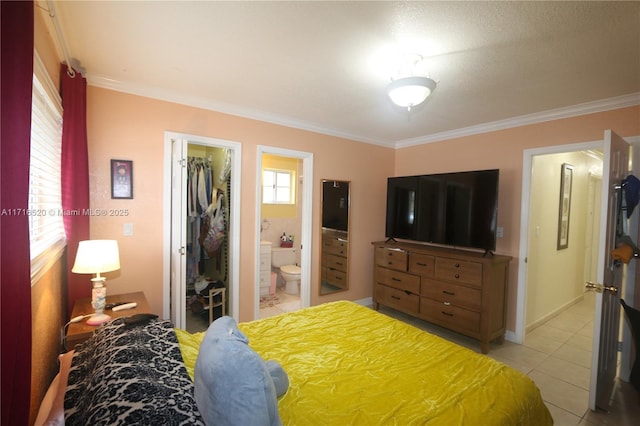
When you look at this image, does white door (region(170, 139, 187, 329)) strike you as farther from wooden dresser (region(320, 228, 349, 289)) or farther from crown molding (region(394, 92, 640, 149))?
crown molding (region(394, 92, 640, 149))

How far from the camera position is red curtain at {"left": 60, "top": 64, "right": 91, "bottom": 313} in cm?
202

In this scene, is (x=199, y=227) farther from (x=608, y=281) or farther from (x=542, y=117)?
(x=542, y=117)

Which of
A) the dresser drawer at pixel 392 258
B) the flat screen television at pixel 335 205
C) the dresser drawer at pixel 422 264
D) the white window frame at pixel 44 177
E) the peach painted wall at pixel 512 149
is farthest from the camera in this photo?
the flat screen television at pixel 335 205

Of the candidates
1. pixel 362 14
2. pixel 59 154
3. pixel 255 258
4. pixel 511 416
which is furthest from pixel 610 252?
pixel 59 154

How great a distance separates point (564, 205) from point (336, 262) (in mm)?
3206

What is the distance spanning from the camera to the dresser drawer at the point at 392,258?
145 inches

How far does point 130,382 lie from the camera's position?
96cm

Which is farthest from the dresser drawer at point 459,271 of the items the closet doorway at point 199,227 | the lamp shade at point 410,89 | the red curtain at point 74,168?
the red curtain at point 74,168

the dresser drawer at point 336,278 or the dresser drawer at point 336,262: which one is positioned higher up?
the dresser drawer at point 336,262

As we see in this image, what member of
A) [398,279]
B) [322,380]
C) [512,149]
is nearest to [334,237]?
[398,279]

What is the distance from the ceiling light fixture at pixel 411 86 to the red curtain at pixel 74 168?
87.3 inches

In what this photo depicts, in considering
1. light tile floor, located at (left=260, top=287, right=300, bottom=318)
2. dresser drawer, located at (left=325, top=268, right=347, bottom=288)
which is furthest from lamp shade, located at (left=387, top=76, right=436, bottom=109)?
light tile floor, located at (left=260, top=287, right=300, bottom=318)

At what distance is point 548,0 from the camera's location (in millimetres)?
1401

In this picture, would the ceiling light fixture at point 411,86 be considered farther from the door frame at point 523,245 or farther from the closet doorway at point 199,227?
the door frame at point 523,245
